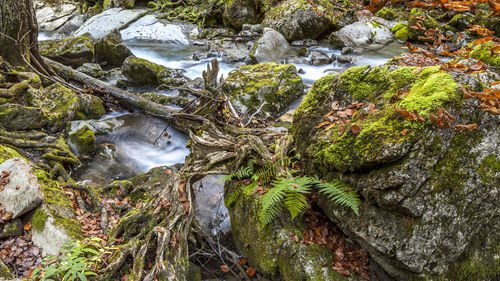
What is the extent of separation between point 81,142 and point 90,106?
2.10m

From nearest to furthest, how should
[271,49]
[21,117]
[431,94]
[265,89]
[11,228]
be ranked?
[431,94] → [11,228] → [21,117] → [265,89] → [271,49]

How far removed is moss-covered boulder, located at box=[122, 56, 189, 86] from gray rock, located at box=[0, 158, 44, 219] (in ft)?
22.3

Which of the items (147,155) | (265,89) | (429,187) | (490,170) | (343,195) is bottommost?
(147,155)

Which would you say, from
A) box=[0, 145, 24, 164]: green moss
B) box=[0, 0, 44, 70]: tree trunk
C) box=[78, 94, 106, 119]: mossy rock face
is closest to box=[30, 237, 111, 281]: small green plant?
box=[0, 145, 24, 164]: green moss

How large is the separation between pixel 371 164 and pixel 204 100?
4443 millimetres

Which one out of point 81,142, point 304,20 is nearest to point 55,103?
point 81,142

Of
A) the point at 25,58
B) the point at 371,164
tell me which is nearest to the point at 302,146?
the point at 371,164

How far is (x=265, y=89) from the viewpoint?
8500mm

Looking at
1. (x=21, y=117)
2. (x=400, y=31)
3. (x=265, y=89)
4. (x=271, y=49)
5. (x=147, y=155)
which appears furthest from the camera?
(x=400, y=31)

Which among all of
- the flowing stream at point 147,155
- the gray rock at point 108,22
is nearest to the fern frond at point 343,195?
the flowing stream at point 147,155

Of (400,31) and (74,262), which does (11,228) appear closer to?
(74,262)

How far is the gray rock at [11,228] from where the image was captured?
152 inches

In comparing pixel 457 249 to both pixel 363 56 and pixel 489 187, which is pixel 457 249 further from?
pixel 363 56

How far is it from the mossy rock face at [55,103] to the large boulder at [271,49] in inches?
292
